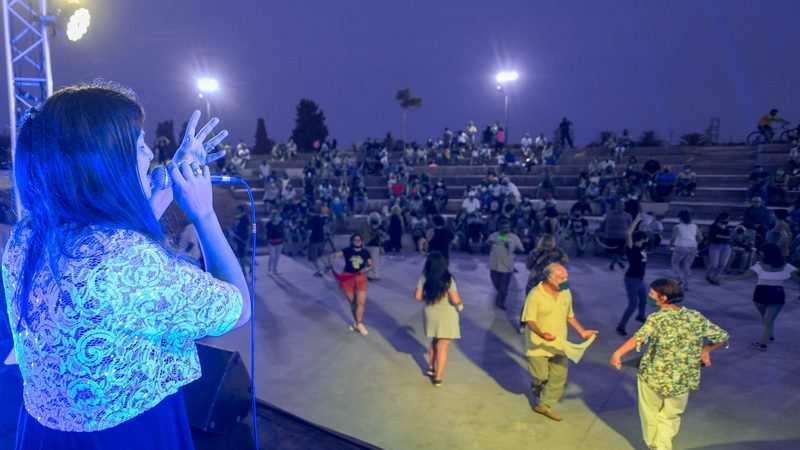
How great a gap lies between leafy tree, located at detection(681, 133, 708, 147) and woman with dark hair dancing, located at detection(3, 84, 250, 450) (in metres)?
25.1

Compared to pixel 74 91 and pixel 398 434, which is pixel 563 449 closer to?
pixel 398 434

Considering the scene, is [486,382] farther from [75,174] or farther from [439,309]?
[75,174]

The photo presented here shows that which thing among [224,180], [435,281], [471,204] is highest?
[224,180]

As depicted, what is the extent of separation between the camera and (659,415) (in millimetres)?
4027

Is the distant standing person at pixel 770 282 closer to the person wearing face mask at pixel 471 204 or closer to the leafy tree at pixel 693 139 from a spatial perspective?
the person wearing face mask at pixel 471 204

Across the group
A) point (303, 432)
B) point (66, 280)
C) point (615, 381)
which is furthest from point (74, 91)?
point (615, 381)

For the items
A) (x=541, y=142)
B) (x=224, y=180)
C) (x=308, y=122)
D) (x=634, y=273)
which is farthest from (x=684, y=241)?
(x=308, y=122)

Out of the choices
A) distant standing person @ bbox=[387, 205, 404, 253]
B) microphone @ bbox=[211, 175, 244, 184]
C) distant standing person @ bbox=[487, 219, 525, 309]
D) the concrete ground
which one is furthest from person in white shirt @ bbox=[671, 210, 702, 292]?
microphone @ bbox=[211, 175, 244, 184]

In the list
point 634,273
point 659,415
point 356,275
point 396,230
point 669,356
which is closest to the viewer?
point 669,356

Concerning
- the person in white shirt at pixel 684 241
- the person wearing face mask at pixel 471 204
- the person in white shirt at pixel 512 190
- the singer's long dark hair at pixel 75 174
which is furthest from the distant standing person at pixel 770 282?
the person wearing face mask at pixel 471 204

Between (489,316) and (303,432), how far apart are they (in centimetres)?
477

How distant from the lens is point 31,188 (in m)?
1.12

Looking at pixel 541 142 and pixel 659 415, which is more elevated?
pixel 541 142

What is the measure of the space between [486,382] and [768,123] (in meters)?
19.0
